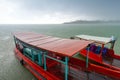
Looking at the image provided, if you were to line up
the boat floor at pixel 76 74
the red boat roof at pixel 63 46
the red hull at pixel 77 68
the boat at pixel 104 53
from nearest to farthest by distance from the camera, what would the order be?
the red boat roof at pixel 63 46 → the red hull at pixel 77 68 → the boat floor at pixel 76 74 → the boat at pixel 104 53

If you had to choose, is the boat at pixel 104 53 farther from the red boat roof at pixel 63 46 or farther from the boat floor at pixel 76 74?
the red boat roof at pixel 63 46

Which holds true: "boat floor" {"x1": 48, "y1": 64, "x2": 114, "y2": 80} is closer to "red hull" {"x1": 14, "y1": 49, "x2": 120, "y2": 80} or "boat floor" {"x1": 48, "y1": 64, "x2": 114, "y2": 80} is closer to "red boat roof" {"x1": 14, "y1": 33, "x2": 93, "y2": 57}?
"red hull" {"x1": 14, "y1": 49, "x2": 120, "y2": 80}

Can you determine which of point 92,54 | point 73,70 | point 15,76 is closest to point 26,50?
point 15,76

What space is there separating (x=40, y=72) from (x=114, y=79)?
4661 millimetres

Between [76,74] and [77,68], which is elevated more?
[77,68]

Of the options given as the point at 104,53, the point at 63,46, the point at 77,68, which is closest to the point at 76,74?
the point at 77,68

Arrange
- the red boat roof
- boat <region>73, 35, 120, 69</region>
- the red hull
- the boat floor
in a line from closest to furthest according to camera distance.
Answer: the red boat roof, the red hull, the boat floor, boat <region>73, 35, 120, 69</region>

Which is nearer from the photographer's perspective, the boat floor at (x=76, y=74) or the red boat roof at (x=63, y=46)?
the red boat roof at (x=63, y=46)

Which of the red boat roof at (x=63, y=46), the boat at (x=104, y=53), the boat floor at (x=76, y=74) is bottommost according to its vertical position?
the boat floor at (x=76, y=74)

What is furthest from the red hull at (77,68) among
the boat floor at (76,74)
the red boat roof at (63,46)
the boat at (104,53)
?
the boat at (104,53)

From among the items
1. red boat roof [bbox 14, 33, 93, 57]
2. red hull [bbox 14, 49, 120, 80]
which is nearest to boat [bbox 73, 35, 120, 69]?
red hull [bbox 14, 49, 120, 80]

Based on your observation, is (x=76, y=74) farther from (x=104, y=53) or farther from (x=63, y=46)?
(x=104, y=53)

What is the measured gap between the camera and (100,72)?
235 inches

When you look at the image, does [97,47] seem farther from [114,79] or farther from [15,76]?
[15,76]
